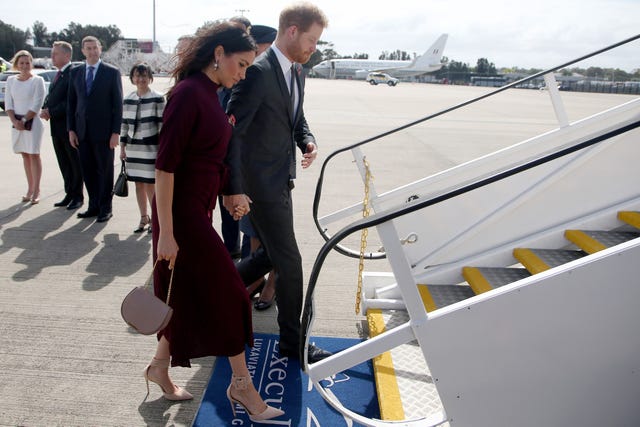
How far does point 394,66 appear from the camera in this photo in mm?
88750

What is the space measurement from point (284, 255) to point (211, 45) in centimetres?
129

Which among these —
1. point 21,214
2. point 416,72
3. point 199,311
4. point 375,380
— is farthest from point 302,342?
point 416,72

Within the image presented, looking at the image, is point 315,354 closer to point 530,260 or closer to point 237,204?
point 237,204

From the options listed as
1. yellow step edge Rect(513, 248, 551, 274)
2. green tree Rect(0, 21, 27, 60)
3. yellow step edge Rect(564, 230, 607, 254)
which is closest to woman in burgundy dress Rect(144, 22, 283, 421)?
yellow step edge Rect(513, 248, 551, 274)

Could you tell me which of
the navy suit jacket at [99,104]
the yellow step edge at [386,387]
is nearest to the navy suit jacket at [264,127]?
the yellow step edge at [386,387]

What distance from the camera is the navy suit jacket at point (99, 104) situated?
585 centimetres

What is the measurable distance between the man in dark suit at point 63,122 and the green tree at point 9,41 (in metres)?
104

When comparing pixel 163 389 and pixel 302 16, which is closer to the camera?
pixel 163 389

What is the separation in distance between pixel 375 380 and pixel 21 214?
5.07 m

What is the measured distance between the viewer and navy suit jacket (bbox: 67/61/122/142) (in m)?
5.85

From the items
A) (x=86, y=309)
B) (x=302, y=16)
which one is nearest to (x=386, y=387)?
(x=302, y=16)

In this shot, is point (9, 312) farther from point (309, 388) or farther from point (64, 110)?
point (64, 110)

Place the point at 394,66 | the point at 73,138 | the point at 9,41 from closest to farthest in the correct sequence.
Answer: the point at 73,138, the point at 394,66, the point at 9,41

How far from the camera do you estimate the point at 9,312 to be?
3871mm
